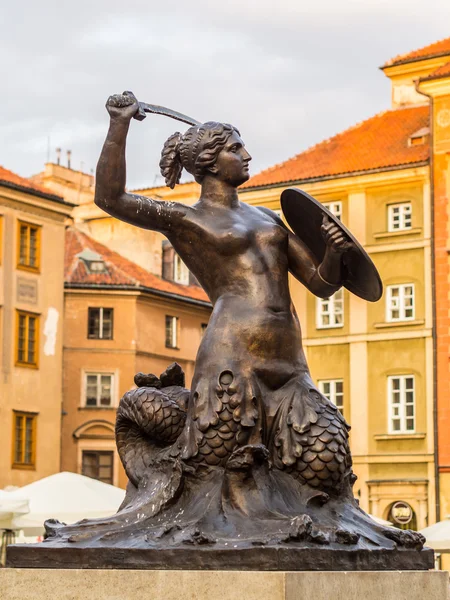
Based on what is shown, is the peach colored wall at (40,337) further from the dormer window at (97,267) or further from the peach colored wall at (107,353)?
the dormer window at (97,267)

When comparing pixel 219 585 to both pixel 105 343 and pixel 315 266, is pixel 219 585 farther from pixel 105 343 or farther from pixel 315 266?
pixel 105 343

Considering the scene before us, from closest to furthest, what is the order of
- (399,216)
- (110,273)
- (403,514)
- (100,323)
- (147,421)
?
(147,421), (403,514), (399,216), (100,323), (110,273)

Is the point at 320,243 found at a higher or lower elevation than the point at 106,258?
lower

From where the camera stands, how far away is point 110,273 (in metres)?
54.4

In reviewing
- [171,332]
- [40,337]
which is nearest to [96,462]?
[40,337]

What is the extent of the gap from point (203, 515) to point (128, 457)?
32.1 inches

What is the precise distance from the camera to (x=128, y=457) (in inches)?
302

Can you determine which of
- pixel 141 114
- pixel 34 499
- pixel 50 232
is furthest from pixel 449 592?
pixel 50 232

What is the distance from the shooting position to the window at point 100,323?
5366 centimetres

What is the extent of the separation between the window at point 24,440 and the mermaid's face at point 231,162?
39.6 meters

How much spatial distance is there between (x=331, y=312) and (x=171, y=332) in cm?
964

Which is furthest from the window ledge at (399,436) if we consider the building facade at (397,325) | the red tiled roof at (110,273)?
the red tiled roof at (110,273)

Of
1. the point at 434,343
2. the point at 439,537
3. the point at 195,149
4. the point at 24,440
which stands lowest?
the point at 439,537

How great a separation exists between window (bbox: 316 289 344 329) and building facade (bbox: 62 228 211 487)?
7.71 m
